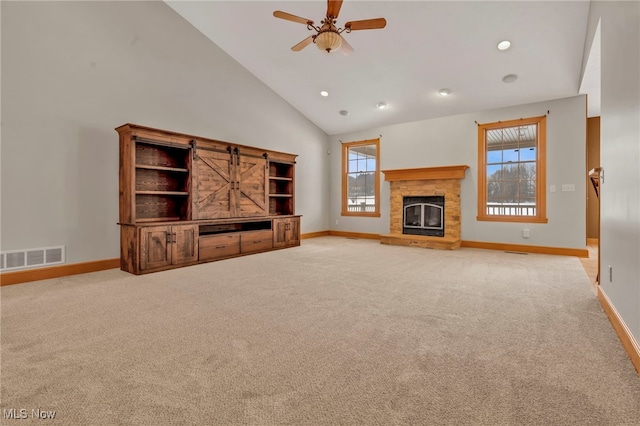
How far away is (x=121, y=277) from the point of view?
3.92m

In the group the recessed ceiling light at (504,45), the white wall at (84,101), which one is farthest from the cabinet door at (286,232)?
the recessed ceiling light at (504,45)

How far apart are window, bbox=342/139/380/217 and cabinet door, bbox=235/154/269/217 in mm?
2932

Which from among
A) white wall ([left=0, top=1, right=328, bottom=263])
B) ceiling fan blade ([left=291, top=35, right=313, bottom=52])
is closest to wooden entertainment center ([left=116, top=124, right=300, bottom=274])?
white wall ([left=0, top=1, right=328, bottom=263])

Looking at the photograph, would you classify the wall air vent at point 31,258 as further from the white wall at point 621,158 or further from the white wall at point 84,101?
the white wall at point 621,158

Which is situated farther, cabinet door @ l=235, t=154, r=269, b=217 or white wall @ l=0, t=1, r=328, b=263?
cabinet door @ l=235, t=154, r=269, b=217

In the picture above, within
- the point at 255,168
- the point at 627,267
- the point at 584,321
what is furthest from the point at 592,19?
the point at 255,168

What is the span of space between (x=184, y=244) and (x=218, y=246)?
607 mm

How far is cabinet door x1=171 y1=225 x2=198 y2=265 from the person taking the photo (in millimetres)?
4473

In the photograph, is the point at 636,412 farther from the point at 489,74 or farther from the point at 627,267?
the point at 489,74

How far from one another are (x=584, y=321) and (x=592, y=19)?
11.6 ft

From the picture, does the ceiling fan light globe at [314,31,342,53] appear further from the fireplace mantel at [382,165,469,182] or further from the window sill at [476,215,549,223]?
the window sill at [476,215,549,223]

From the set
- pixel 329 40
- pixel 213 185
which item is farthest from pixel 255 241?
pixel 329 40

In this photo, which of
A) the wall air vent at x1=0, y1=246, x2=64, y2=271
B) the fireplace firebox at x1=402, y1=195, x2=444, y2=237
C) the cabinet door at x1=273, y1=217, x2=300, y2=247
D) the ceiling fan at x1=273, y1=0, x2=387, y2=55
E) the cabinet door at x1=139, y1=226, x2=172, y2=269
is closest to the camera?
the ceiling fan at x1=273, y1=0, x2=387, y2=55

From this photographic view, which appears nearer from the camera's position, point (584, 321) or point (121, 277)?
point (584, 321)
